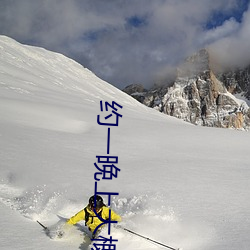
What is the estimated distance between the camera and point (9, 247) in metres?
4.29

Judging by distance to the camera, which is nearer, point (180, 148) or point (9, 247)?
point (9, 247)

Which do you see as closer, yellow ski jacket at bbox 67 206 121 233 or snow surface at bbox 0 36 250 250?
snow surface at bbox 0 36 250 250

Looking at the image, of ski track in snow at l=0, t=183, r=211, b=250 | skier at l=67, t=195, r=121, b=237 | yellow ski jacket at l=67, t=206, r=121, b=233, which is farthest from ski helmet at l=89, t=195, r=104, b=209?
ski track in snow at l=0, t=183, r=211, b=250

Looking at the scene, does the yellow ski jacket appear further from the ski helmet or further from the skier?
the ski helmet

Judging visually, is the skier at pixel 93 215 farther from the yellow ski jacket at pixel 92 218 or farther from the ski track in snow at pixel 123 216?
the ski track in snow at pixel 123 216

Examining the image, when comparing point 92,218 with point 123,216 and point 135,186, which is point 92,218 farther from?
point 135,186

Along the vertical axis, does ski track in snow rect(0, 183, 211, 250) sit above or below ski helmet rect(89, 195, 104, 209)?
below

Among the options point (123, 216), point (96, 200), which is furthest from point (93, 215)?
point (123, 216)

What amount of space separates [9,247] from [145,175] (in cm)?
435

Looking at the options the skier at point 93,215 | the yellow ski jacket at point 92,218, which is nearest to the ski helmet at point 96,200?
the skier at point 93,215

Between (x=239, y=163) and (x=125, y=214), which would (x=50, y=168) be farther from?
(x=239, y=163)

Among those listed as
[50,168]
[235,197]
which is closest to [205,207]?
[235,197]

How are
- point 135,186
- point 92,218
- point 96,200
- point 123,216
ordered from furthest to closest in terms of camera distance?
point 135,186 → point 123,216 → point 92,218 → point 96,200

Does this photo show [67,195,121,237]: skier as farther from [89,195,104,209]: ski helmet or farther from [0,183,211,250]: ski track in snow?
[0,183,211,250]: ski track in snow
